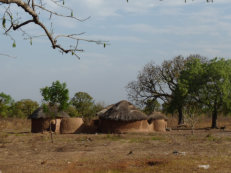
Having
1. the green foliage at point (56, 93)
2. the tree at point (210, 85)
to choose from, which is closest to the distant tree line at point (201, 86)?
the tree at point (210, 85)

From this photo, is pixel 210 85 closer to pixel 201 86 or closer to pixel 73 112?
pixel 201 86

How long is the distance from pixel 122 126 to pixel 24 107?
26.8 m

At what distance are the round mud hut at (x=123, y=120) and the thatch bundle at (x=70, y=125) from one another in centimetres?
200

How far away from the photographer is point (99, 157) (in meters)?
12.0

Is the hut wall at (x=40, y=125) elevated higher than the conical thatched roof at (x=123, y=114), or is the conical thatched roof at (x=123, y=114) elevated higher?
the conical thatched roof at (x=123, y=114)

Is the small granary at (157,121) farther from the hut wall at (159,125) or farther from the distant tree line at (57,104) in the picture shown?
the distant tree line at (57,104)

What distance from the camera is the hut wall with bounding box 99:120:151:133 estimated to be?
26.5 meters

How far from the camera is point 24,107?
163 feet

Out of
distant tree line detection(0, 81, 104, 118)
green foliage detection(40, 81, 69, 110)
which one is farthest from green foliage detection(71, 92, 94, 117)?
green foliage detection(40, 81, 69, 110)

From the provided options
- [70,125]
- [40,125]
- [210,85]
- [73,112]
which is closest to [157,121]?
[210,85]

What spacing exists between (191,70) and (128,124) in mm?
10592

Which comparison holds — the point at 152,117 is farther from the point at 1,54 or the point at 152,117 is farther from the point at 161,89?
the point at 1,54

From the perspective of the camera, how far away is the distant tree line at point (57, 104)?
20031 mm

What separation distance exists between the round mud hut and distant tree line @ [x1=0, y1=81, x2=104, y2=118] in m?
3.12
